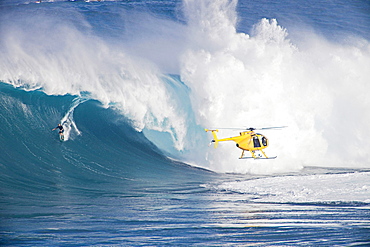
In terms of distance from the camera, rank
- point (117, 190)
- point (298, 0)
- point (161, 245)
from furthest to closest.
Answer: point (298, 0) → point (117, 190) → point (161, 245)

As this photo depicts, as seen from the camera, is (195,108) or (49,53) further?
(49,53)

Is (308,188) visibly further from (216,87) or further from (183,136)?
(216,87)

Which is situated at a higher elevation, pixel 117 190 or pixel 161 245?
pixel 117 190

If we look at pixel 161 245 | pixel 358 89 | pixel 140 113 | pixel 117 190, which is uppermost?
pixel 358 89

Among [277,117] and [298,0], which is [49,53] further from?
[298,0]

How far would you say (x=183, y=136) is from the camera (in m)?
15.9

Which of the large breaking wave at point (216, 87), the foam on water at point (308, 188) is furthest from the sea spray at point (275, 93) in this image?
the foam on water at point (308, 188)

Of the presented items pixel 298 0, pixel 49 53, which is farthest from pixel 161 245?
pixel 298 0

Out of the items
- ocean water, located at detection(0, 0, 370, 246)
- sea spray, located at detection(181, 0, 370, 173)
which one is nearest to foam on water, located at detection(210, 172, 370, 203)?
ocean water, located at detection(0, 0, 370, 246)

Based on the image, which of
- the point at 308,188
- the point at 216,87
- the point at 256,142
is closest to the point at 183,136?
the point at 216,87

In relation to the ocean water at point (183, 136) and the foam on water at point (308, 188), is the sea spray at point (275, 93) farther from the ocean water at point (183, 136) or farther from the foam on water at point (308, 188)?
the foam on water at point (308, 188)

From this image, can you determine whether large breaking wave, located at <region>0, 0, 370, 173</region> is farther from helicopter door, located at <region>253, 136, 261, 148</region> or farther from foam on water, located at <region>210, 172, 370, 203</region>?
foam on water, located at <region>210, 172, 370, 203</region>

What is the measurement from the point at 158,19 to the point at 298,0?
34.7 ft

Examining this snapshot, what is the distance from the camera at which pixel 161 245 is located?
7082 millimetres
